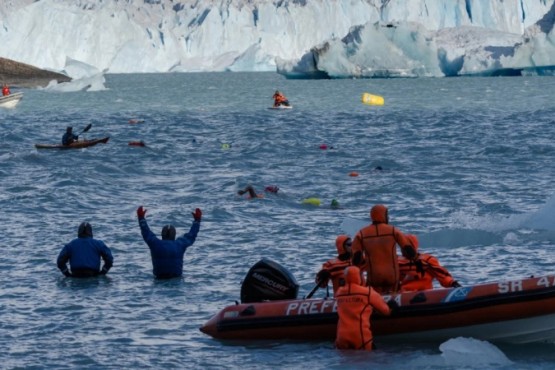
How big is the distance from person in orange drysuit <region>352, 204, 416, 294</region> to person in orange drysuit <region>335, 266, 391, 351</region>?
2.76ft

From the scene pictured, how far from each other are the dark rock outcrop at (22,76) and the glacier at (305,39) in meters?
3.18

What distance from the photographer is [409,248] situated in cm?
1377

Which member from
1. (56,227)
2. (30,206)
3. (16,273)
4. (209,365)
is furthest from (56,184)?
(209,365)

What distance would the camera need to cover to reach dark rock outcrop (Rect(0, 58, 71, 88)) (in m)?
115

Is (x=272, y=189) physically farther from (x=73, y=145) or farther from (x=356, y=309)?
(x=356, y=309)

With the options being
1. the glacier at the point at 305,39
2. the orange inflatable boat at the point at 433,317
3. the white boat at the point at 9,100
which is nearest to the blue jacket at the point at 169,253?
the orange inflatable boat at the point at 433,317

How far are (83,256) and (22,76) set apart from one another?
336ft

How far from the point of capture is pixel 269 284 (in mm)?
14555

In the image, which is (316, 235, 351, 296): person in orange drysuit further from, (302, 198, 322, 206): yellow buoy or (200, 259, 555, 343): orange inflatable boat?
(302, 198, 322, 206): yellow buoy

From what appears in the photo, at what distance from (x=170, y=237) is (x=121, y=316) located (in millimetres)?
2415

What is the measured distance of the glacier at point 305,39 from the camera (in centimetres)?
10544

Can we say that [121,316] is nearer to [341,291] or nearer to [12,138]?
[341,291]

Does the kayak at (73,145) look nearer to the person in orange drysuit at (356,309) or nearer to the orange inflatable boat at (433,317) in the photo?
the orange inflatable boat at (433,317)

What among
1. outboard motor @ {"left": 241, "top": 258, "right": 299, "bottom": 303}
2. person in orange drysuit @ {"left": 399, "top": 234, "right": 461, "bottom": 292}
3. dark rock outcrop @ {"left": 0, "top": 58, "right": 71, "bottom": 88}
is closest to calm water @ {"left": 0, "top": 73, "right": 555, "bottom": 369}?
outboard motor @ {"left": 241, "top": 258, "right": 299, "bottom": 303}
